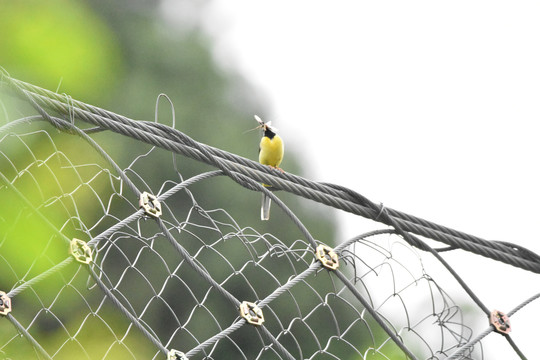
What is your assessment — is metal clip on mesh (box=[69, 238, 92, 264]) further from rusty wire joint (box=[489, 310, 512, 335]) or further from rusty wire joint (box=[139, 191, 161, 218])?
rusty wire joint (box=[489, 310, 512, 335])

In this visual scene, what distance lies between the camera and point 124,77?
2.76ft

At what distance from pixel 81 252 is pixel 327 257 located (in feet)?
2.30

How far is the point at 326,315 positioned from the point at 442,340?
5573mm

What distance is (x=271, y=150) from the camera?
3.67 meters

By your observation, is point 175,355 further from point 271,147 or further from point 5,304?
Answer: point 271,147

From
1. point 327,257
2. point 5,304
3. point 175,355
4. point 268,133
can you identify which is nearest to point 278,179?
point 327,257

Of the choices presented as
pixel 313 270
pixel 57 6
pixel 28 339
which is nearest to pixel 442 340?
pixel 313 270

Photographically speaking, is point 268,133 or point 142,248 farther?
point 268,133

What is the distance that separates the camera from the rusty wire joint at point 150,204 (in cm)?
163

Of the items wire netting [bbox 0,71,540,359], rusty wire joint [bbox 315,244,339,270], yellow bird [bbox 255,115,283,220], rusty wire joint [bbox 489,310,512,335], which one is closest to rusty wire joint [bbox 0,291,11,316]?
wire netting [bbox 0,71,540,359]

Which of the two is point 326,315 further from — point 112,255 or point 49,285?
point 49,285

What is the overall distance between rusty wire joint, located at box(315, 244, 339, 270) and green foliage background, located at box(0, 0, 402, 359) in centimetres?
56

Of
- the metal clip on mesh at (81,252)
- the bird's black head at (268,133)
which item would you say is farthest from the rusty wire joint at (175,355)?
the bird's black head at (268,133)

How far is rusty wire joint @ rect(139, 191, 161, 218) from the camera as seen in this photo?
1.63m
